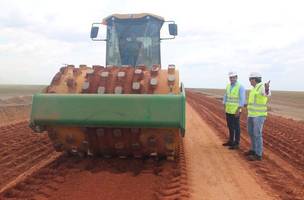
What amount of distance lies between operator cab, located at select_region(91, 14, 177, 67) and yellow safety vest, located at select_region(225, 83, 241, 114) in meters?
1.85

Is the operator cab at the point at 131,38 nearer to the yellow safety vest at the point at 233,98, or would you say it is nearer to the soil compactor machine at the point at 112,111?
the yellow safety vest at the point at 233,98

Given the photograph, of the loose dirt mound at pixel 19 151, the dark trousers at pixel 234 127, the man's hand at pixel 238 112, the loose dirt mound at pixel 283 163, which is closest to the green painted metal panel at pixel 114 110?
the loose dirt mound at pixel 19 151

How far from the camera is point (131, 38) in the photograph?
10.2m

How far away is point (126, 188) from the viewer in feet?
18.9

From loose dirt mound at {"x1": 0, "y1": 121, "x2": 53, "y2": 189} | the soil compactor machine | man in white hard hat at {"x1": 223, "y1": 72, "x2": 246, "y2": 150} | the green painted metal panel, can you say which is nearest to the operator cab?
man in white hard hat at {"x1": 223, "y1": 72, "x2": 246, "y2": 150}

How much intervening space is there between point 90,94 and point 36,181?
1374mm

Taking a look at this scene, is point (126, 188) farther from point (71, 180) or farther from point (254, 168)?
point (254, 168)

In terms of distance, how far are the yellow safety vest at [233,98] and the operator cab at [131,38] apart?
72.7 inches

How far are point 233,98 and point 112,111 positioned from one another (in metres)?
4.18

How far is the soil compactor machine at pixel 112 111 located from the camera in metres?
6.08

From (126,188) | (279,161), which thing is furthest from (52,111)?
(279,161)

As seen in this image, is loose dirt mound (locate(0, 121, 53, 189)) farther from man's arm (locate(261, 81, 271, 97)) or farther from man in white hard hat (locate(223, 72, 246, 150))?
man's arm (locate(261, 81, 271, 97))

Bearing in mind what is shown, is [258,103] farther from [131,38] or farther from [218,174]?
[131,38]

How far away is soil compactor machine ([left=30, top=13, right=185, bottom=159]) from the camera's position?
608 centimetres
